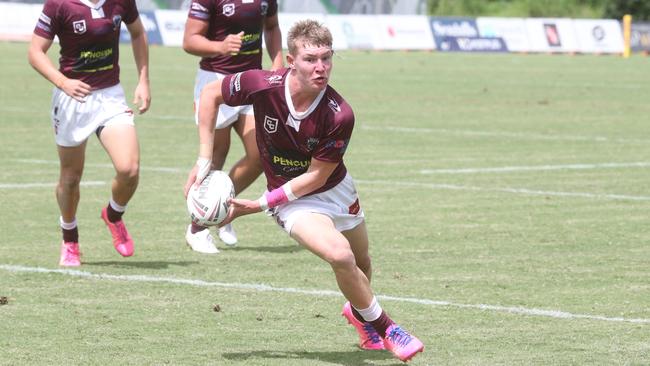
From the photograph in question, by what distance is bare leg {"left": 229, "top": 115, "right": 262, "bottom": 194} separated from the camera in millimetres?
11523

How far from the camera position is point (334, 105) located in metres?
7.40

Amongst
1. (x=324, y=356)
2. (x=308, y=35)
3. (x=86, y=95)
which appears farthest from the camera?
(x=86, y=95)

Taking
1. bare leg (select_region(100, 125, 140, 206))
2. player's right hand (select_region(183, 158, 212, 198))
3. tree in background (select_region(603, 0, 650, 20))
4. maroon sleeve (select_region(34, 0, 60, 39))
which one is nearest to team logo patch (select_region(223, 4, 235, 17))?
bare leg (select_region(100, 125, 140, 206))

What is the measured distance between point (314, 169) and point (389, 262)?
3.24 m

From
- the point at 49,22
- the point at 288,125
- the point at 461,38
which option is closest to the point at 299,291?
the point at 288,125

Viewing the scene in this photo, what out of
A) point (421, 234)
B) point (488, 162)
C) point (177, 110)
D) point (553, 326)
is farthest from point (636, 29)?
point (553, 326)

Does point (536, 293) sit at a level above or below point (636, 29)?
above

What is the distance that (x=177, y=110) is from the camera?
81.8 ft

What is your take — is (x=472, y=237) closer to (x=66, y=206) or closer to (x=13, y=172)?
(x=66, y=206)

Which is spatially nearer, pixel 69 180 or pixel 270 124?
pixel 270 124

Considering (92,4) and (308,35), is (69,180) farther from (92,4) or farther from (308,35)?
(308,35)

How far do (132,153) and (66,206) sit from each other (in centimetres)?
68

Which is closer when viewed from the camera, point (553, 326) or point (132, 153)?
point (553, 326)

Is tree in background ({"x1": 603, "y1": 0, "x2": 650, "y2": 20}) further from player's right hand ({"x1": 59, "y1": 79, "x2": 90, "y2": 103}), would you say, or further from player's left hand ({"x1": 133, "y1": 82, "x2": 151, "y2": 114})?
player's right hand ({"x1": 59, "y1": 79, "x2": 90, "y2": 103})
